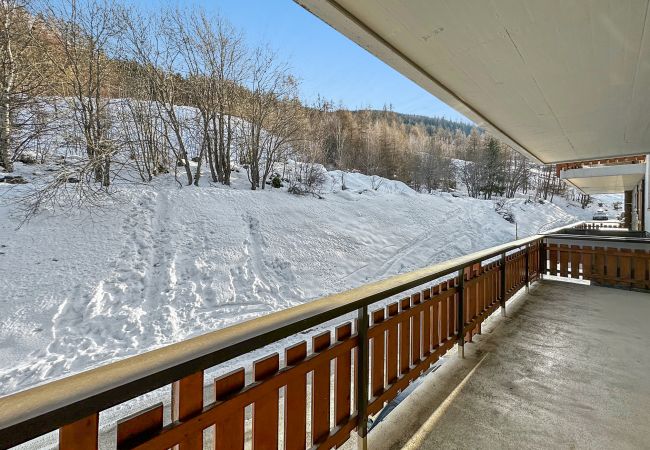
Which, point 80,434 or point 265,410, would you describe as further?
point 265,410

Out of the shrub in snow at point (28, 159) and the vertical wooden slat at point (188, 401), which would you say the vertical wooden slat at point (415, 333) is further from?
the shrub in snow at point (28, 159)

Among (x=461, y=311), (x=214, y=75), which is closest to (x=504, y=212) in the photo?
(x=214, y=75)

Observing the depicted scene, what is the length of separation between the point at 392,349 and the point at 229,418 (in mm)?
1189

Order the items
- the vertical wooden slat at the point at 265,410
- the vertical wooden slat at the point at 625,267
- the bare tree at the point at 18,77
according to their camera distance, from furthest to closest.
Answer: the bare tree at the point at 18,77 < the vertical wooden slat at the point at 625,267 < the vertical wooden slat at the point at 265,410

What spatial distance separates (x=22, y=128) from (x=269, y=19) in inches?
340

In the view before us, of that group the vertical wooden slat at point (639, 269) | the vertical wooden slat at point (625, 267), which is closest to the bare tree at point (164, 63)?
the vertical wooden slat at point (625, 267)

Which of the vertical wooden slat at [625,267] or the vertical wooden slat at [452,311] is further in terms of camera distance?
the vertical wooden slat at [625,267]

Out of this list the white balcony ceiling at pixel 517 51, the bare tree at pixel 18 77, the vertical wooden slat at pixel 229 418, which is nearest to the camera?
the vertical wooden slat at pixel 229 418

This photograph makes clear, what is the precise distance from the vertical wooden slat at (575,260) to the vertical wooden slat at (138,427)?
22.4ft

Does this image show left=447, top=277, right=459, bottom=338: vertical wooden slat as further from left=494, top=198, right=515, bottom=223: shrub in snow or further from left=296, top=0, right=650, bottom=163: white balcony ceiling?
left=494, top=198, right=515, bottom=223: shrub in snow

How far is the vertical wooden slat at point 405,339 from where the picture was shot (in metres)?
2.08

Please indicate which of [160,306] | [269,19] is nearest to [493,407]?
[160,306]

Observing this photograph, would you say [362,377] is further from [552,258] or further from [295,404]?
[552,258]

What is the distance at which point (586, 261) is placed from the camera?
5402mm
